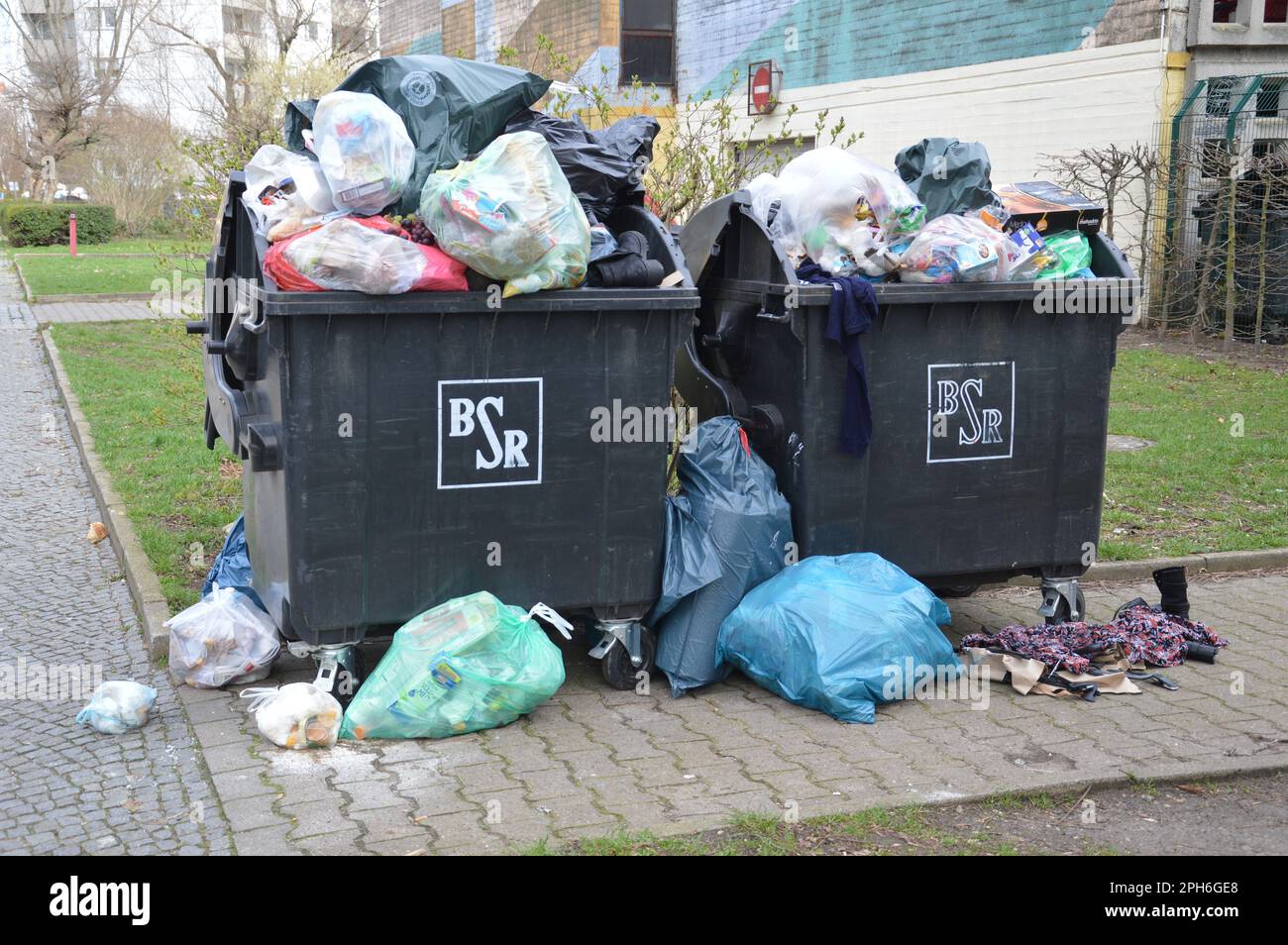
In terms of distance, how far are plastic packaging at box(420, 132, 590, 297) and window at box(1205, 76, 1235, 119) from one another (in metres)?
11.5

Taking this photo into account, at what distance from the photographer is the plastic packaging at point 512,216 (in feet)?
12.5

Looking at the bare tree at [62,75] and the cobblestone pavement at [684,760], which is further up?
the bare tree at [62,75]

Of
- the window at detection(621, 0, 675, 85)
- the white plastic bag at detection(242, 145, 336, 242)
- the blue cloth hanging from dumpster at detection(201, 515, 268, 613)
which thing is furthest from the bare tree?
the white plastic bag at detection(242, 145, 336, 242)

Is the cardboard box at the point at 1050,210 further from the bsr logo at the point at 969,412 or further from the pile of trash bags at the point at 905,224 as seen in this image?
the bsr logo at the point at 969,412

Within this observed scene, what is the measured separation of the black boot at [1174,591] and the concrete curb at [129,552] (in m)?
3.85

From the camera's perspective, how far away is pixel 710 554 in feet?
14.5

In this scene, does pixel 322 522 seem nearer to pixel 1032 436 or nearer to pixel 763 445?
pixel 763 445

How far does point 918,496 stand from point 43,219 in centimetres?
3164

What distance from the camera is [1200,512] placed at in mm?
6797

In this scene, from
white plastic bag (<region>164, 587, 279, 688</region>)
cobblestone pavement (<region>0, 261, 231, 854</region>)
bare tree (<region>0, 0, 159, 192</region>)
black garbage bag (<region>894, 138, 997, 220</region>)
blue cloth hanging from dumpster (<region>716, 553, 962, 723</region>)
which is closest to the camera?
cobblestone pavement (<region>0, 261, 231, 854</region>)

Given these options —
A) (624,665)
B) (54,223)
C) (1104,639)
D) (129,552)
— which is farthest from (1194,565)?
(54,223)

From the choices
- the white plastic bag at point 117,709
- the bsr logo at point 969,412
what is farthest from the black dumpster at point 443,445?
the bsr logo at point 969,412

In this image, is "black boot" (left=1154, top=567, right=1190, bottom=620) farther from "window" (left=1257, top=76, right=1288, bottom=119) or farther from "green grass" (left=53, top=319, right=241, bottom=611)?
"window" (left=1257, top=76, right=1288, bottom=119)

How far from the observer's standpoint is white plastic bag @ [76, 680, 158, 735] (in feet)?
13.2
